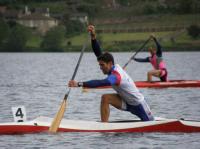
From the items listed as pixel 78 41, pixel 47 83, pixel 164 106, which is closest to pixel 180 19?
pixel 78 41

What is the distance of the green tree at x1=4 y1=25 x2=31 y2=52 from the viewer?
162 meters

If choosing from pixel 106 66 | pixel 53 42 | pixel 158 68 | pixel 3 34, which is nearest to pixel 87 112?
pixel 106 66

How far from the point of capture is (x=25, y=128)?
26.5 m

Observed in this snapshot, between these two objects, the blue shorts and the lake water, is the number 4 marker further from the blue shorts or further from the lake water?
the blue shorts

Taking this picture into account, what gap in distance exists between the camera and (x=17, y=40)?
162 meters

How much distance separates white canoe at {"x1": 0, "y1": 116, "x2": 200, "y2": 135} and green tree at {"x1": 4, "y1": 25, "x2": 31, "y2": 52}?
13440 centimetres

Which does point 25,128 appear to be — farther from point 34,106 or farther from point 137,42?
point 137,42

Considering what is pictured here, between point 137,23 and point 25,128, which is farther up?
point 25,128

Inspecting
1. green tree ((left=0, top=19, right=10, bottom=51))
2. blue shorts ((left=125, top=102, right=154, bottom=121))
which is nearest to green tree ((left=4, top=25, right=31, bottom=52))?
green tree ((left=0, top=19, right=10, bottom=51))

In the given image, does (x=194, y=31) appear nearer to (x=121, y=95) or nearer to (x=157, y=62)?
(x=157, y=62)

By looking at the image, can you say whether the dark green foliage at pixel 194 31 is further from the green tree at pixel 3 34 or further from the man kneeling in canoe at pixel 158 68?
the man kneeling in canoe at pixel 158 68

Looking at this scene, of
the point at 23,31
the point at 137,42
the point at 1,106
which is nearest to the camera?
the point at 1,106

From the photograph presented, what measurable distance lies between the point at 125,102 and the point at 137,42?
4909 inches

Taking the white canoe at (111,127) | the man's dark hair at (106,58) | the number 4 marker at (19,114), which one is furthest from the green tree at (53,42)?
the man's dark hair at (106,58)
